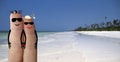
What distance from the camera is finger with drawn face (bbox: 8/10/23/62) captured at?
80.7 inches

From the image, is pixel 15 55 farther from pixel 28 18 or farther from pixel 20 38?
pixel 28 18

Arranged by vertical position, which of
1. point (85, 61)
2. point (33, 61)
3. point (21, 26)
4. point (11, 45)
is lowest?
point (85, 61)

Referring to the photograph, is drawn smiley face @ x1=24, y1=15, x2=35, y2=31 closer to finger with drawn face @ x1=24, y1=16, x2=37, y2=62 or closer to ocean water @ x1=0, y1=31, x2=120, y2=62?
finger with drawn face @ x1=24, y1=16, x2=37, y2=62

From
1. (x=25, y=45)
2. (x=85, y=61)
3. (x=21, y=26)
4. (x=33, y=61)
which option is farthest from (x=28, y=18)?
(x=85, y=61)

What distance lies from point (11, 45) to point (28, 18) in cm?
24

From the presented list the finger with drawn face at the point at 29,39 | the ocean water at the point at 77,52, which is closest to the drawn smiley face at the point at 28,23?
the finger with drawn face at the point at 29,39

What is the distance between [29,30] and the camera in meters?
2.06

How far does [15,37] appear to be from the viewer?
81.4 inches

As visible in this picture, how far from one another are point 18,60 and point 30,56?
96mm

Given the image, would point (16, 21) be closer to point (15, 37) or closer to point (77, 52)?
point (15, 37)

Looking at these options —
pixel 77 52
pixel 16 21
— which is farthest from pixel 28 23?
pixel 77 52

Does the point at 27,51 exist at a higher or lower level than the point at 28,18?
lower

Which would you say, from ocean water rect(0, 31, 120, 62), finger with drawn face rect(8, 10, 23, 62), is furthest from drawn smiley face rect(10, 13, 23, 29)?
ocean water rect(0, 31, 120, 62)

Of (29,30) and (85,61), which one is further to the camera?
(85,61)
